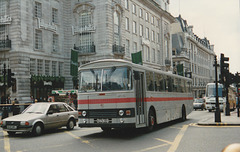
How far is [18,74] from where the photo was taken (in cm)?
3216

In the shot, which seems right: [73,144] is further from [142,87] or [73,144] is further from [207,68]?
[207,68]

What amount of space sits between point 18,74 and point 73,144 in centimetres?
2424

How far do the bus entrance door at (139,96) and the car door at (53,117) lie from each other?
13.8ft

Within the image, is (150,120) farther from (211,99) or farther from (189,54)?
(189,54)

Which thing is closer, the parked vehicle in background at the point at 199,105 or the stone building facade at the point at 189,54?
the parked vehicle in background at the point at 199,105

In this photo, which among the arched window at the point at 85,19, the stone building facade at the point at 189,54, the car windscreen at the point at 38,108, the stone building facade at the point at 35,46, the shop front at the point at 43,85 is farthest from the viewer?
the stone building facade at the point at 189,54

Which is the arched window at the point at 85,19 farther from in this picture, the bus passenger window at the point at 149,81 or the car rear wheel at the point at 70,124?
the bus passenger window at the point at 149,81

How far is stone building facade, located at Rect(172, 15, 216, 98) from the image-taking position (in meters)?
80.5

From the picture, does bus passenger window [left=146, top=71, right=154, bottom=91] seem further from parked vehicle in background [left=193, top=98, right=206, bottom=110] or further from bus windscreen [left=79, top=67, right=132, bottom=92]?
parked vehicle in background [left=193, top=98, right=206, bottom=110]

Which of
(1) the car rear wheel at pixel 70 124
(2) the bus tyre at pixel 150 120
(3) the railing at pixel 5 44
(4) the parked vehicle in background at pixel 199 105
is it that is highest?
(3) the railing at pixel 5 44

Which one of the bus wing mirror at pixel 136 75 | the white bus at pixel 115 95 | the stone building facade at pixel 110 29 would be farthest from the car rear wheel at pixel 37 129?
the stone building facade at pixel 110 29

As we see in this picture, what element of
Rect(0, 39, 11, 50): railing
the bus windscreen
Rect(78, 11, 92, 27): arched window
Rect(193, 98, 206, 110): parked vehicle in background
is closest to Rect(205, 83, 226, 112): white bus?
Rect(193, 98, 206, 110): parked vehicle in background

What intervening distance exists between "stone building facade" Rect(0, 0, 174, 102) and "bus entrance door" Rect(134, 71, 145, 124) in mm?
23115

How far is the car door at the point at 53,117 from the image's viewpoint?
43.5ft
